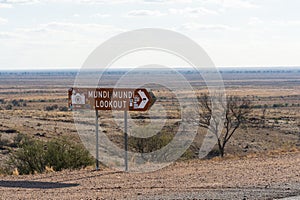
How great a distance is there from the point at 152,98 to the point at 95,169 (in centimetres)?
237

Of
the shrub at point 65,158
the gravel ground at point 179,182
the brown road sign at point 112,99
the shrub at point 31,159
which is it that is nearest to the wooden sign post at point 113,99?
the brown road sign at point 112,99

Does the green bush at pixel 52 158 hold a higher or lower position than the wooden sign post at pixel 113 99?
lower

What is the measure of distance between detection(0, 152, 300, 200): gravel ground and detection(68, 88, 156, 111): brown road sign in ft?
5.39

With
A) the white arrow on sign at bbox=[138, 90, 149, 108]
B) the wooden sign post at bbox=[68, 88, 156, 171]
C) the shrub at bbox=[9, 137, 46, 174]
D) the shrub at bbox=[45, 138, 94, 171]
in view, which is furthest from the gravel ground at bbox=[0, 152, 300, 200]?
the shrub at bbox=[9, 137, 46, 174]

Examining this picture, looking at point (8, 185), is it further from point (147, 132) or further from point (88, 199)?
point (147, 132)

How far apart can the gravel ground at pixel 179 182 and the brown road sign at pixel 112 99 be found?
1641 mm

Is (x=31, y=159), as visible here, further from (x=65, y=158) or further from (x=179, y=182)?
(x=179, y=182)

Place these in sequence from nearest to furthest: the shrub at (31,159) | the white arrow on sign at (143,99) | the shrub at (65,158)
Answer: the white arrow on sign at (143,99) < the shrub at (65,158) < the shrub at (31,159)

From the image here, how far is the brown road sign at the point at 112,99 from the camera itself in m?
13.5

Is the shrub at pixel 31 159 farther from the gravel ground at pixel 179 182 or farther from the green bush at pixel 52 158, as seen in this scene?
the gravel ground at pixel 179 182

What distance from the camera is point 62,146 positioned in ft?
54.3

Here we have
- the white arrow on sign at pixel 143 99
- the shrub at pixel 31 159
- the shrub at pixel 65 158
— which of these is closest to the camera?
the white arrow on sign at pixel 143 99

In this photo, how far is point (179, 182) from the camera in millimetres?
11039

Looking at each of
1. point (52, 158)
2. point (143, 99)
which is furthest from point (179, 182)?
point (52, 158)
